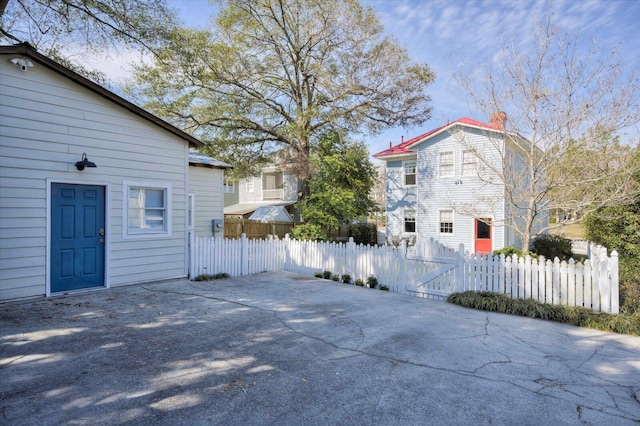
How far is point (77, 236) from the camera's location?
716cm

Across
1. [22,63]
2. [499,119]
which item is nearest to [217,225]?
[22,63]

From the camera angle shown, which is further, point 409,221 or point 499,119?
point 409,221

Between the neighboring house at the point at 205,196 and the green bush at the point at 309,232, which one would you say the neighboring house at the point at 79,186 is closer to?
the neighboring house at the point at 205,196

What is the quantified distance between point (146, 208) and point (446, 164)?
14151 millimetres

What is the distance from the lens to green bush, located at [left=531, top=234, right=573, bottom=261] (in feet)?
48.8

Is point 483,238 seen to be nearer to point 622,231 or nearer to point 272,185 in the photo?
point 622,231

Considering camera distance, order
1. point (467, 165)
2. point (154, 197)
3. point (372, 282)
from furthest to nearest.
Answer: point (467, 165)
point (372, 282)
point (154, 197)

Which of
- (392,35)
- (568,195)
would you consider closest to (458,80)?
(568,195)

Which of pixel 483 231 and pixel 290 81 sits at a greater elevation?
pixel 290 81

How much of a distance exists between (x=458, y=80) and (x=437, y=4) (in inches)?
124

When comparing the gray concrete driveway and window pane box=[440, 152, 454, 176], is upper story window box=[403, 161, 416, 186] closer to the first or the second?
window pane box=[440, 152, 454, 176]

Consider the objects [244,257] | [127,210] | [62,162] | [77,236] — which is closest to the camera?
[62,162]

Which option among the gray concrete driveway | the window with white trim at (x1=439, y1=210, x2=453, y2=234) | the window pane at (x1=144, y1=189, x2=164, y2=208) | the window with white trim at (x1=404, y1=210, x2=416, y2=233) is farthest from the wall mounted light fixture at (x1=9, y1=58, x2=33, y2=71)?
the window with white trim at (x1=404, y1=210, x2=416, y2=233)

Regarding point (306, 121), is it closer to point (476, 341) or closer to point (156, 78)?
point (156, 78)
